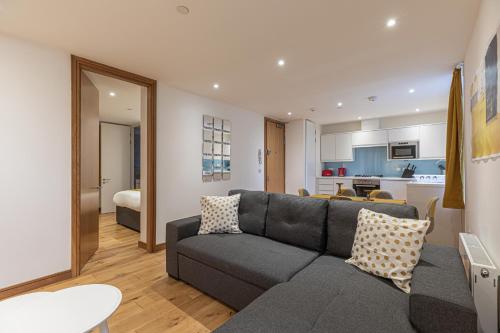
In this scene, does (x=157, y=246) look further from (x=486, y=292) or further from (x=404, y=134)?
(x=404, y=134)

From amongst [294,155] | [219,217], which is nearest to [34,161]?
[219,217]

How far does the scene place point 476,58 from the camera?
2049 mm

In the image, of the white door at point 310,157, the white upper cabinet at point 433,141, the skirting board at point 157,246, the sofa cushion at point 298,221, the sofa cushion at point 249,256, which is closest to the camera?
the sofa cushion at point 249,256

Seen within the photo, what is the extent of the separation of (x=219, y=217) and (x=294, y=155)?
12.9ft

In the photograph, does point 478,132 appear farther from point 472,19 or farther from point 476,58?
point 472,19

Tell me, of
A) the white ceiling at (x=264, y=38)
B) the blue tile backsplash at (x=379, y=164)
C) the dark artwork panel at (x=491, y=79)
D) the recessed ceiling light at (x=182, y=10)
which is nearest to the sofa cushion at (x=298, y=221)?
the dark artwork panel at (x=491, y=79)

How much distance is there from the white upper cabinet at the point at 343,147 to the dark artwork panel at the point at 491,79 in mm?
4828

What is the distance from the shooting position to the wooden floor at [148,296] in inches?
73.5

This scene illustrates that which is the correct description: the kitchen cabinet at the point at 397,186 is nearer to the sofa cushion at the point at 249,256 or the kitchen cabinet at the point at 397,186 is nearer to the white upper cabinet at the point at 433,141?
the white upper cabinet at the point at 433,141

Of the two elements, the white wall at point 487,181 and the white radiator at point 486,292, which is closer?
the white radiator at point 486,292

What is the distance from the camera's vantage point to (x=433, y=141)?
5137 millimetres

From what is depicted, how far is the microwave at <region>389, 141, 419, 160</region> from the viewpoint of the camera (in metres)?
5.38

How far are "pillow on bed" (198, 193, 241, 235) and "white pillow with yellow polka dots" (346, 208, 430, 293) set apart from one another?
1346 millimetres

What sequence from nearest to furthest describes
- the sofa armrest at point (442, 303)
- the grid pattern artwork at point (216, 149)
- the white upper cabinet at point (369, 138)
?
the sofa armrest at point (442, 303)
the grid pattern artwork at point (216, 149)
the white upper cabinet at point (369, 138)
